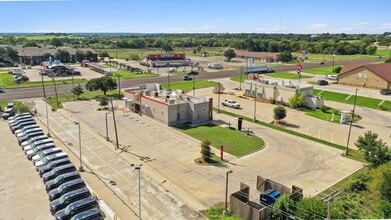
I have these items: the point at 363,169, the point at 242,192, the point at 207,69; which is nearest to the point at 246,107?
the point at 363,169

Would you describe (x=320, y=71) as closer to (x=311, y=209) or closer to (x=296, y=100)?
(x=296, y=100)

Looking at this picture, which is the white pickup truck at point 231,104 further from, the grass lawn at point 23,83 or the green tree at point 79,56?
the green tree at point 79,56

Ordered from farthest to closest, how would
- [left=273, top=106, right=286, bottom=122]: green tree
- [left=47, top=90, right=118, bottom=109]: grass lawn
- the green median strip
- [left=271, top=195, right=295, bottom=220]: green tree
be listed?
[left=47, top=90, right=118, bottom=109]: grass lawn → [left=273, top=106, right=286, bottom=122]: green tree → the green median strip → [left=271, top=195, right=295, bottom=220]: green tree

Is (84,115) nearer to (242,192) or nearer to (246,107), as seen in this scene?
(246,107)

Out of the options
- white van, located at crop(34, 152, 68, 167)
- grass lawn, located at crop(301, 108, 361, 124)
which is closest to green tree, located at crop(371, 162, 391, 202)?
grass lawn, located at crop(301, 108, 361, 124)

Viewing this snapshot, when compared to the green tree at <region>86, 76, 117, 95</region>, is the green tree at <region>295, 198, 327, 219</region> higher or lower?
lower

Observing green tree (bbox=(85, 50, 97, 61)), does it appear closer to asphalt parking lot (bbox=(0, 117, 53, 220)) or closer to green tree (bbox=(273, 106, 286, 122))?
asphalt parking lot (bbox=(0, 117, 53, 220))

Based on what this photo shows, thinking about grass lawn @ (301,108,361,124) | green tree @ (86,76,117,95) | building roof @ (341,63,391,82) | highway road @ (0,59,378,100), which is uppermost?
building roof @ (341,63,391,82)
